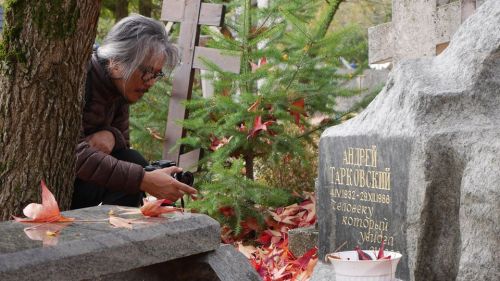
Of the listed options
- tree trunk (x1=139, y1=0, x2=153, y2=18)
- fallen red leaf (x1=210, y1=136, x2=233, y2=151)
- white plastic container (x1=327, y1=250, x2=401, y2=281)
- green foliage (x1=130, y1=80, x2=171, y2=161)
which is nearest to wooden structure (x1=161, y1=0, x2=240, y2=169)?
green foliage (x1=130, y1=80, x2=171, y2=161)

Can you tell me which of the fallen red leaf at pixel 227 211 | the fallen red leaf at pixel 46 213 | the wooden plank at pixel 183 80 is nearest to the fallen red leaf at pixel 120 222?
the fallen red leaf at pixel 46 213

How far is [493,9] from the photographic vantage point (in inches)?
155

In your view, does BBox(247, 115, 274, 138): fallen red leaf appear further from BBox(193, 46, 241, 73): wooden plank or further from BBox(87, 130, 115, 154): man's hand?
BBox(87, 130, 115, 154): man's hand

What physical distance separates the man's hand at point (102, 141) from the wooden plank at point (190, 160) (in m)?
1.72

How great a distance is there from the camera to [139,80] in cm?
432

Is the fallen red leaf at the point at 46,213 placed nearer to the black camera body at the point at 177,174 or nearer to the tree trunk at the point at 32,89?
the tree trunk at the point at 32,89

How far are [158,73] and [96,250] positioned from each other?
6.38 ft

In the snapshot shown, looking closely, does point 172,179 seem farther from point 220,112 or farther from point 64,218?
point 220,112

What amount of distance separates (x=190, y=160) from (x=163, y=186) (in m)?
2.16

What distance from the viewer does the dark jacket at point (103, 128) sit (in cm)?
417

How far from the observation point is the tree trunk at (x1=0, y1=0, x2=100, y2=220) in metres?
3.65

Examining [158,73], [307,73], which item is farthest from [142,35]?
[307,73]

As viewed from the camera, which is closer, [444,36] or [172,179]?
[172,179]

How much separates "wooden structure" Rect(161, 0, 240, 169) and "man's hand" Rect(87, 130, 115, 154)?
1.83 meters
